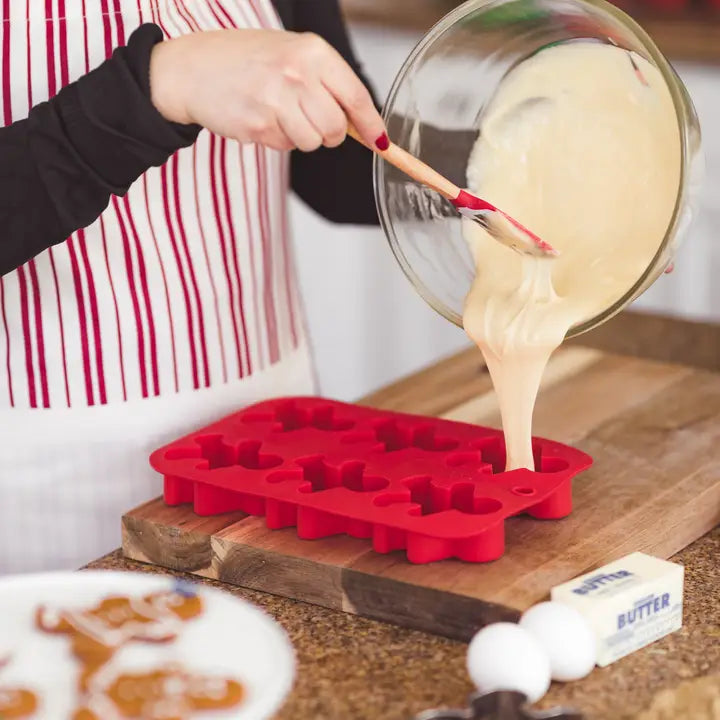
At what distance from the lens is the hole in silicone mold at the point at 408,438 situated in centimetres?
110

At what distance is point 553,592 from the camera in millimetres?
854

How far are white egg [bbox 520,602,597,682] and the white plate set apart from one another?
0.50ft

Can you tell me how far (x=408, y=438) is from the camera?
1108 millimetres

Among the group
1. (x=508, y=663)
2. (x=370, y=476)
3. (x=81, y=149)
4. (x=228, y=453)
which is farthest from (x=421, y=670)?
(x=81, y=149)

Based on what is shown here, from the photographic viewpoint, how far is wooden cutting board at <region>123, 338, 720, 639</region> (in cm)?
89

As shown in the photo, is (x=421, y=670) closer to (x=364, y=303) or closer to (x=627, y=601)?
(x=627, y=601)

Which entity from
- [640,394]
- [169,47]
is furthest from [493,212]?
[640,394]

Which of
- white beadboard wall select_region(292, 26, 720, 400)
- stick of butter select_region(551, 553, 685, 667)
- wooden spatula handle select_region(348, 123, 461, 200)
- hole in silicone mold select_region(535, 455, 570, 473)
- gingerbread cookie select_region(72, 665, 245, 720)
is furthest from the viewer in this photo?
white beadboard wall select_region(292, 26, 720, 400)

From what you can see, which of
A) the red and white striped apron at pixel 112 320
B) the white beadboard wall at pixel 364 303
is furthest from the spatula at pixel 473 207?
the white beadboard wall at pixel 364 303

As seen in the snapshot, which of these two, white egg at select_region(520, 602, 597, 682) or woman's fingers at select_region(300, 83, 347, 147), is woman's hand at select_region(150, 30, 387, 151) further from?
white egg at select_region(520, 602, 597, 682)

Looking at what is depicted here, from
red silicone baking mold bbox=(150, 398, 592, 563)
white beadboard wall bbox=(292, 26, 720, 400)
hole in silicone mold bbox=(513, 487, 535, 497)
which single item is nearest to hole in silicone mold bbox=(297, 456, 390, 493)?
red silicone baking mold bbox=(150, 398, 592, 563)

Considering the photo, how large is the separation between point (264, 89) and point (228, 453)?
1.06 ft

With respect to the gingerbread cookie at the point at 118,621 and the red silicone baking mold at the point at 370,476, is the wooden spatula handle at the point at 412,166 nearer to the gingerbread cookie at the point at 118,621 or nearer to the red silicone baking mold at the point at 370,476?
the red silicone baking mold at the point at 370,476

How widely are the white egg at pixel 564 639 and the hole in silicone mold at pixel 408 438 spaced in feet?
0.96
